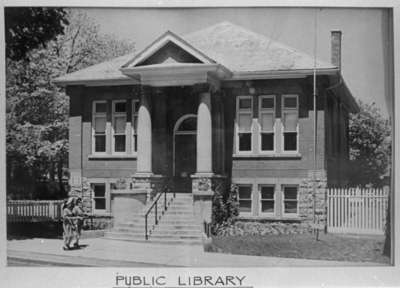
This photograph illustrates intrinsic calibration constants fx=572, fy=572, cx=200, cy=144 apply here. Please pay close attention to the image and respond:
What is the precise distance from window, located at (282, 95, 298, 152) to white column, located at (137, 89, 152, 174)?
6.90 feet

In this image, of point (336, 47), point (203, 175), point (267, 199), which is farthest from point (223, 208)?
point (336, 47)

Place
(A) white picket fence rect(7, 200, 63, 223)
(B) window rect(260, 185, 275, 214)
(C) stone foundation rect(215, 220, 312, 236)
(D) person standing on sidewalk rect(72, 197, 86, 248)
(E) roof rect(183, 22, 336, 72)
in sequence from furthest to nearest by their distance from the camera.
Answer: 1. (B) window rect(260, 185, 275, 214)
2. (C) stone foundation rect(215, 220, 312, 236)
3. (D) person standing on sidewalk rect(72, 197, 86, 248)
4. (E) roof rect(183, 22, 336, 72)
5. (A) white picket fence rect(7, 200, 63, 223)

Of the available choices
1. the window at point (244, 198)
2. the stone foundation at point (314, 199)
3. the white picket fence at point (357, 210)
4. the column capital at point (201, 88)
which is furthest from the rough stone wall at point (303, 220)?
the column capital at point (201, 88)

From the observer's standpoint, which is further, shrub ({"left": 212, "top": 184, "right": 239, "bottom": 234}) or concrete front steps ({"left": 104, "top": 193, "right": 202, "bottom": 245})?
shrub ({"left": 212, "top": 184, "right": 239, "bottom": 234})

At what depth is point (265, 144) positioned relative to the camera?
9164mm

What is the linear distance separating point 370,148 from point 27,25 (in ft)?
16.4

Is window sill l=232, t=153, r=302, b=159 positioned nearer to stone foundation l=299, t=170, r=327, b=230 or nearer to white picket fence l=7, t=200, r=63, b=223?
stone foundation l=299, t=170, r=327, b=230

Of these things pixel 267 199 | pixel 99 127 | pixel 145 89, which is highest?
pixel 145 89

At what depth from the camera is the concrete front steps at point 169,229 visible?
27.2ft

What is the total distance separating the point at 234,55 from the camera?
8.70m

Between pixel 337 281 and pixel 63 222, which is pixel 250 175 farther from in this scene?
pixel 63 222

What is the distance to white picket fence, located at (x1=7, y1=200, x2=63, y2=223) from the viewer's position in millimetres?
7734

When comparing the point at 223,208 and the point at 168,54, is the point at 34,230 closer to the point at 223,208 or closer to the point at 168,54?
the point at 223,208

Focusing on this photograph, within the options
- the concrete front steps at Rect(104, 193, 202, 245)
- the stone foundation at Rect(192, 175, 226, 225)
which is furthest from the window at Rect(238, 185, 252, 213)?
the concrete front steps at Rect(104, 193, 202, 245)
